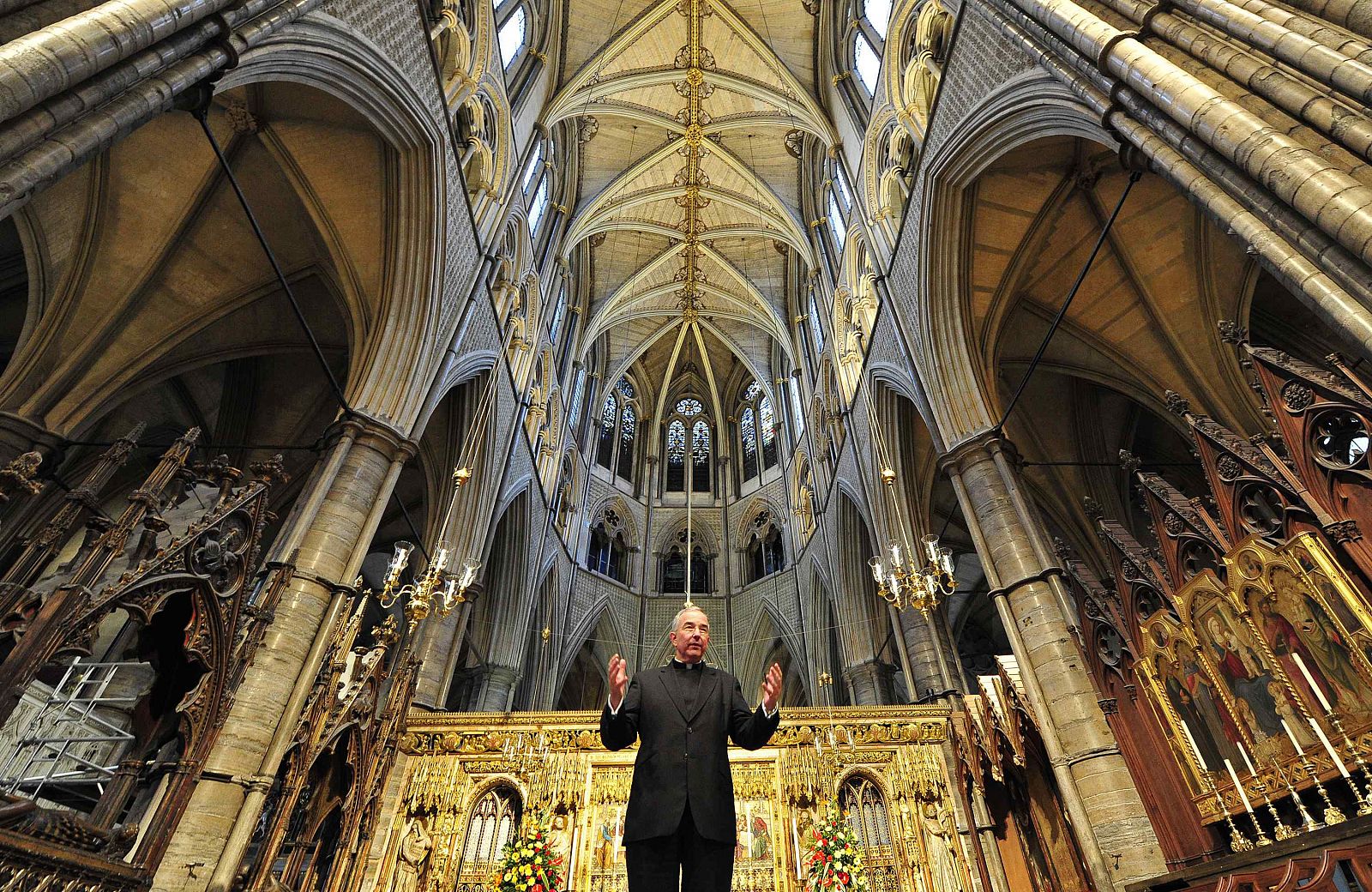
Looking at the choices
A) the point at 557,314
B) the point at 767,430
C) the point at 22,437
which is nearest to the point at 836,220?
the point at 557,314

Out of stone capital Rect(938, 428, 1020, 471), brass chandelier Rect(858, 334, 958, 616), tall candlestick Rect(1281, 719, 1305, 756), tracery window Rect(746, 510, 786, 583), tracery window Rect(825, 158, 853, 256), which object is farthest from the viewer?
tracery window Rect(746, 510, 786, 583)

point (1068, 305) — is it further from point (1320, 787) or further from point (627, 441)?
point (627, 441)

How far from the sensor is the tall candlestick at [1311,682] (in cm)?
480

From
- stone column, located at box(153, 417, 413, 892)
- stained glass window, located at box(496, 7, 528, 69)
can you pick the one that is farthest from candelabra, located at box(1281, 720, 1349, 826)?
stained glass window, located at box(496, 7, 528, 69)

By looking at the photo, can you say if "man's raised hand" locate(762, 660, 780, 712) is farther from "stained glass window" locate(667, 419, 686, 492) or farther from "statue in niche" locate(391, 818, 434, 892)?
"stained glass window" locate(667, 419, 686, 492)

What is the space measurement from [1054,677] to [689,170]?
17.3 meters

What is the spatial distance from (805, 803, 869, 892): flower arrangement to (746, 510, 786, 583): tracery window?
47.4 ft

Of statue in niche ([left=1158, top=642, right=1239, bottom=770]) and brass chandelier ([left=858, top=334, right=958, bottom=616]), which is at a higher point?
brass chandelier ([left=858, top=334, right=958, bottom=616])

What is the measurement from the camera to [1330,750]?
14.6 feet

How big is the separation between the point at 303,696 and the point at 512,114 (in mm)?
12033

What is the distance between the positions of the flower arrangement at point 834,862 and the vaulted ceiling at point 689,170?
14753 mm

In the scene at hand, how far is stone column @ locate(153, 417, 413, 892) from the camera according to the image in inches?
231

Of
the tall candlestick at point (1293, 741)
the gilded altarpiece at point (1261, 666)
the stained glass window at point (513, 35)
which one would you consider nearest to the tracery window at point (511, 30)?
the stained glass window at point (513, 35)

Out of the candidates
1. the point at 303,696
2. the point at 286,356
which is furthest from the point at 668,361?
the point at 303,696
